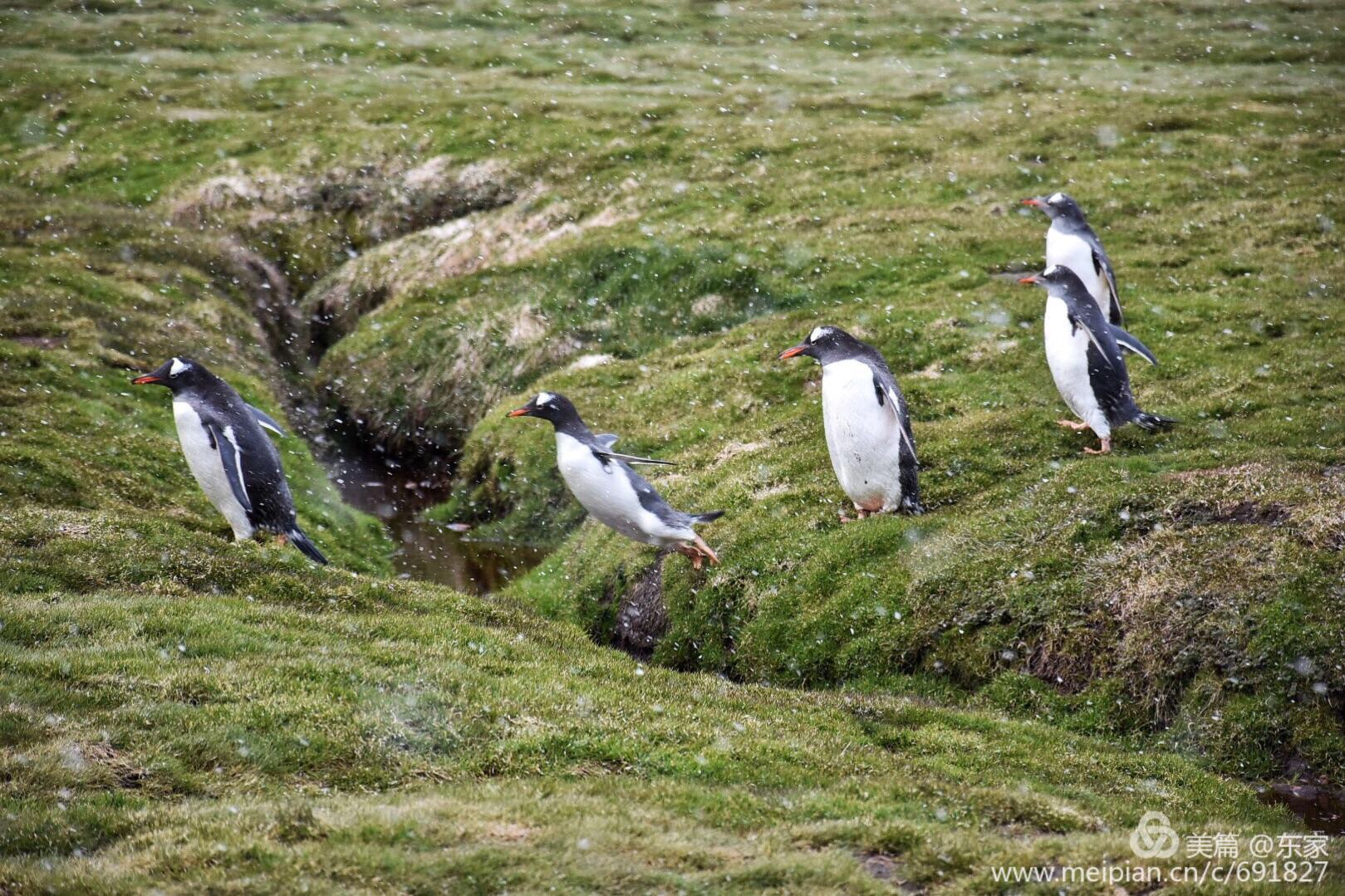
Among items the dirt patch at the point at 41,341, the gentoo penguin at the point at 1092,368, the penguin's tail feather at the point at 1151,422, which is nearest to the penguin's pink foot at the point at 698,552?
the gentoo penguin at the point at 1092,368

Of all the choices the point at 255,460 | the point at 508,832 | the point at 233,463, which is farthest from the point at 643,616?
the point at 508,832

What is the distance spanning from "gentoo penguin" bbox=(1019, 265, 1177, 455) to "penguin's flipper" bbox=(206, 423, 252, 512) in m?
11.7

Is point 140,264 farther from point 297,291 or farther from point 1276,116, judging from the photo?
point 1276,116

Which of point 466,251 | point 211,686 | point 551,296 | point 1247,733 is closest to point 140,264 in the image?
point 466,251

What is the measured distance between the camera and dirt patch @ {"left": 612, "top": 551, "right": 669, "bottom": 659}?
17.1 m

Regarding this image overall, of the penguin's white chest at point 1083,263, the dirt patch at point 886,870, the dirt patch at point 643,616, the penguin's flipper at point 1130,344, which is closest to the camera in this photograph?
the dirt patch at point 886,870

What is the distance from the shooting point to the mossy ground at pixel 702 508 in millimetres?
9195

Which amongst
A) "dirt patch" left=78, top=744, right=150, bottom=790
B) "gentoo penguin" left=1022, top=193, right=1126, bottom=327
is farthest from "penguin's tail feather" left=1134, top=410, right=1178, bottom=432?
"dirt patch" left=78, top=744, right=150, bottom=790

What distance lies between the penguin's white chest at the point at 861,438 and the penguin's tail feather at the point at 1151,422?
12.9 ft

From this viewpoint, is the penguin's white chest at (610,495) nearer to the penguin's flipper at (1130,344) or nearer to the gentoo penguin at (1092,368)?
the gentoo penguin at (1092,368)

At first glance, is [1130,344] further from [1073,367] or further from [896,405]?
[896,405]

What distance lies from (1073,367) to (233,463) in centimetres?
1216

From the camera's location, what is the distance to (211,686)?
417 inches

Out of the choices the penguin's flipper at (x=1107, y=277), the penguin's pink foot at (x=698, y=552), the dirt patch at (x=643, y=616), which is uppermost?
the penguin's flipper at (x=1107, y=277)
